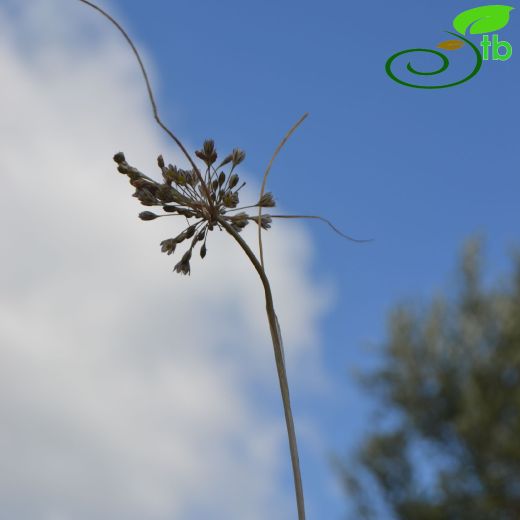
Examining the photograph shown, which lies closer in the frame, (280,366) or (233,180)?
(280,366)

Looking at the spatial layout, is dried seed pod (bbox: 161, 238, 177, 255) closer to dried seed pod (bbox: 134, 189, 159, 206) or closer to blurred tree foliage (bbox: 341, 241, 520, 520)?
dried seed pod (bbox: 134, 189, 159, 206)

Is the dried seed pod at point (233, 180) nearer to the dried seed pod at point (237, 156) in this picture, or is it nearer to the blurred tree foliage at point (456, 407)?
the dried seed pod at point (237, 156)

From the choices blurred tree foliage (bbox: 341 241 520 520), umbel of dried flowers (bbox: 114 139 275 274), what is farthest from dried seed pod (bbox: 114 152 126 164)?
blurred tree foliage (bbox: 341 241 520 520)

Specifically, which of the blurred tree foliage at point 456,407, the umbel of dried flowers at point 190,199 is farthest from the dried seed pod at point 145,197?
the blurred tree foliage at point 456,407

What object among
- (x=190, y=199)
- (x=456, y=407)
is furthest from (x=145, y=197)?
(x=456, y=407)

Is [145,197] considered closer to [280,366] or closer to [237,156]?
[237,156]

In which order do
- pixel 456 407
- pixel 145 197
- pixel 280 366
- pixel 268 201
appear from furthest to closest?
pixel 456 407 < pixel 268 201 < pixel 145 197 < pixel 280 366

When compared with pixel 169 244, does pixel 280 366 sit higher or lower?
lower
